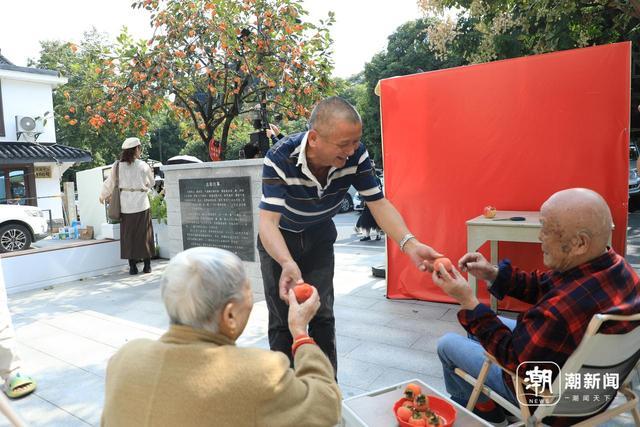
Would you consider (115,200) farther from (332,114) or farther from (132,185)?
(332,114)

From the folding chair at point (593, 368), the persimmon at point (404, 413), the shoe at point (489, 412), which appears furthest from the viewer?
the shoe at point (489, 412)

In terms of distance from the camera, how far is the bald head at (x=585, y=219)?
1.67 meters

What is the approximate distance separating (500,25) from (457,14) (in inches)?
39.8

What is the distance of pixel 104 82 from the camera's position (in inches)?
270

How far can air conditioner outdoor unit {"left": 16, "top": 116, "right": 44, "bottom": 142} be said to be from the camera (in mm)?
14938

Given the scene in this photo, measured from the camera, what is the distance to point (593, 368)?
1599mm

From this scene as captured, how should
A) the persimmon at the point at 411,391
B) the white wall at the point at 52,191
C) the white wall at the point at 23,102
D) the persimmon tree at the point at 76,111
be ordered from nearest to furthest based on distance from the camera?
the persimmon at the point at 411,391, the white wall at the point at 23,102, the white wall at the point at 52,191, the persimmon tree at the point at 76,111

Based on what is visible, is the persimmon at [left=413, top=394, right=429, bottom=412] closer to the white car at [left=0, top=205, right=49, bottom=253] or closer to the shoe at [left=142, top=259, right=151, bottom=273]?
the shoe at [left=142, top=259, right=151, bottom=273]

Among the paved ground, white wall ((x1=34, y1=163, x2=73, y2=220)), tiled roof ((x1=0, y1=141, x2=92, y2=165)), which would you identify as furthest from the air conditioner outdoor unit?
the paved ground

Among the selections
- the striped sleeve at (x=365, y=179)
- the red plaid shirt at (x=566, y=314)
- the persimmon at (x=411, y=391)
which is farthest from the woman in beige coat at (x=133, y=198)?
the red plaid shirt at (x=566, y=314)

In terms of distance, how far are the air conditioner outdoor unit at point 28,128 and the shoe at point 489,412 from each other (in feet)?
54.8

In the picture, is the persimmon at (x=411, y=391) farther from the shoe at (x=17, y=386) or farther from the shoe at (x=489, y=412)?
the shoe at (x=17, y=386)

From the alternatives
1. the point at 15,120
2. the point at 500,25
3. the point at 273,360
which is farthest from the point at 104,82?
the point at 15,120

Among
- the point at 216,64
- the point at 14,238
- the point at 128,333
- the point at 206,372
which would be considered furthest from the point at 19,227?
the point at 206,372
